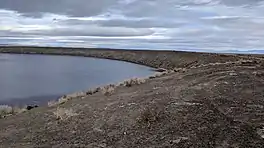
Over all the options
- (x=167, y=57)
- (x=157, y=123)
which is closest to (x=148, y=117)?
(x=157, y=123)

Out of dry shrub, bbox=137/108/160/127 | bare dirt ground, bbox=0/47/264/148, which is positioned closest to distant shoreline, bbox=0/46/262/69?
bare dirt ground, bbox=0/47/264/148

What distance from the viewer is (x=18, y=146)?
11.4 meters

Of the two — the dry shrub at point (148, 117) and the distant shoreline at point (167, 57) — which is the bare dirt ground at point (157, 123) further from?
the distant shoreline at point (167, 57)

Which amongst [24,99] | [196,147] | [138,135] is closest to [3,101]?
[24,99]

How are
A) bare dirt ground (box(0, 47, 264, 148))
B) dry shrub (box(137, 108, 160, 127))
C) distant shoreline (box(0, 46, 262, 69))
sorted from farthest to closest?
distant shoreline (box(0, 46, 262, 69)) → dry shrub (box(137, 108, 160, 127)) → bare dirt ground (box(0, 47, 264, 148))

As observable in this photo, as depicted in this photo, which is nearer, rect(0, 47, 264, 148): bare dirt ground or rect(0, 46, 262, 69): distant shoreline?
rect(0, 47, 264, 148): bare dirt ground

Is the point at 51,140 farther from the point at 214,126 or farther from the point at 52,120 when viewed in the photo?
the point at 214,126

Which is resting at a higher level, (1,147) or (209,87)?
(209,87)

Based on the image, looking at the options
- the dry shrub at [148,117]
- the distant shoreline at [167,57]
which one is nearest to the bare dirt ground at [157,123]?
the dry shrub at [148,117]

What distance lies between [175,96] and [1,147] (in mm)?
7026

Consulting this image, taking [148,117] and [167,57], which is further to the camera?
[167,57]

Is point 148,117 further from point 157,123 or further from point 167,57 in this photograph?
point 167,57

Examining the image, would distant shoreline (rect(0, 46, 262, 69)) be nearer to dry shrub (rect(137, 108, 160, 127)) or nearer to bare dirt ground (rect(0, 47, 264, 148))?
bare dirt ground (rect(0, 47, 264, 148))

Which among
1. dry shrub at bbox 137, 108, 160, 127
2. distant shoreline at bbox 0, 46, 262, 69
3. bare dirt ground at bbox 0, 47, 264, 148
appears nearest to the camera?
bare dirt ground at bbox 0, 47, 264, 148
